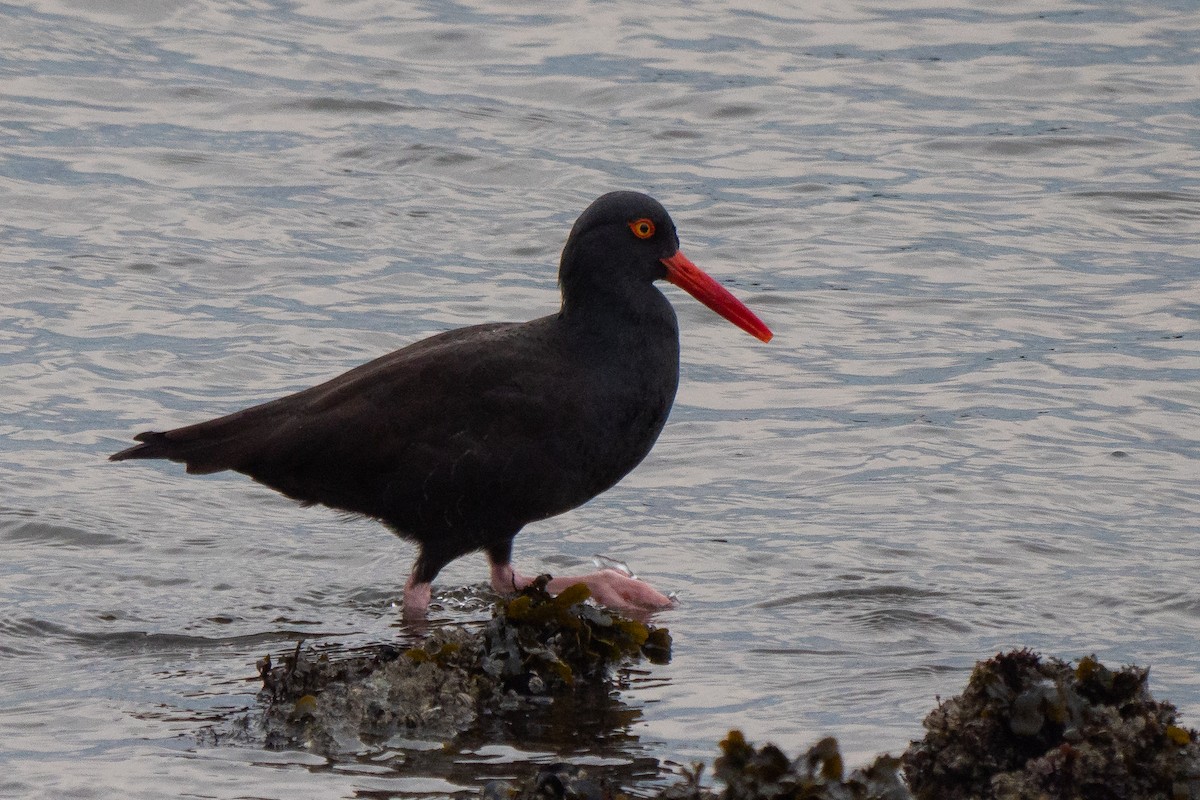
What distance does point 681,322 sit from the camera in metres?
10.6

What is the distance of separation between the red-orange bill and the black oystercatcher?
0.29ft

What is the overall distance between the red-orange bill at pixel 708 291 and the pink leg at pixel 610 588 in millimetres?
1117

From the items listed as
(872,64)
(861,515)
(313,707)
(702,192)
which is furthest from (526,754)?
(872,64)

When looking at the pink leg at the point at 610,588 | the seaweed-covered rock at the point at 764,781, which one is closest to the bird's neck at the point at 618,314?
the pink leg at the point at 610,588

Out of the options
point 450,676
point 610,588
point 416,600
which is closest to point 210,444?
point 416,600

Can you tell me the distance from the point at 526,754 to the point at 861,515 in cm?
304

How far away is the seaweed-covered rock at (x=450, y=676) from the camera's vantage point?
4.92m

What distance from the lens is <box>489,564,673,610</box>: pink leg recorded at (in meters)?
6.40

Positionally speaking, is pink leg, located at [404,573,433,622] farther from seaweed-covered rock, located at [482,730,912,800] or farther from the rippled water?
seaweed-covered rock, located at [482,730,912,800]

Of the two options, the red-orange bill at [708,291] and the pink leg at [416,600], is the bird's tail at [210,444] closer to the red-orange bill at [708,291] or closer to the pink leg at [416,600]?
the pink leg at [416,600]

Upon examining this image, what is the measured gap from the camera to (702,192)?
42.1 ft

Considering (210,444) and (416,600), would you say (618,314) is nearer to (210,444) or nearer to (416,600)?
(416,600)

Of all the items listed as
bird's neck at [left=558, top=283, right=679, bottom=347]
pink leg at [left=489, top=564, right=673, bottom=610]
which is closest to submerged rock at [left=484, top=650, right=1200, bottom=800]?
pink leg at [left=489, top=564, right=673, bottom=610]

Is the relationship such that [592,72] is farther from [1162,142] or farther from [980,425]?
[980,425]
